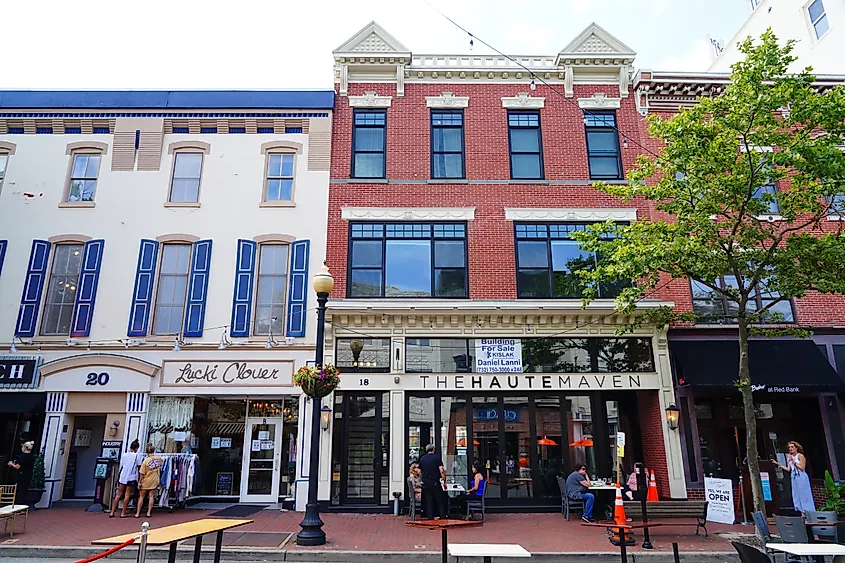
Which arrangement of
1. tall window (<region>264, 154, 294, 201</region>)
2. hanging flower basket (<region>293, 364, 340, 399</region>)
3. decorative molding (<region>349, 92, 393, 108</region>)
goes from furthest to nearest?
decorative molding (<region>349, 92, 393, 108</region>), tall window (<region>264, 154, 294, 201</region>), hanging flower basket (<region>293, 364, 340, 399</region>)

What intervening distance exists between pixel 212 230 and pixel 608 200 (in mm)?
11740

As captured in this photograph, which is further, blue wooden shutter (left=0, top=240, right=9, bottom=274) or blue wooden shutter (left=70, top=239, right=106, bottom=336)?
blue wooden shutter (left=0, top=240, right=9, bottom=274)

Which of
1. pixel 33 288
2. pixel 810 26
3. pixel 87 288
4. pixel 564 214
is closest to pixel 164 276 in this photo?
pixel 87 288

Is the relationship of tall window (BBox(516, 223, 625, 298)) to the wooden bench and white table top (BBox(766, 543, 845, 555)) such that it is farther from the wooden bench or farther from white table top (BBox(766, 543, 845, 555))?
white table top (BBox(766, 543, 845, 555))

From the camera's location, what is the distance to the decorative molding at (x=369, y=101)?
1702 centimetres

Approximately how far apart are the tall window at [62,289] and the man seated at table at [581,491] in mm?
14142

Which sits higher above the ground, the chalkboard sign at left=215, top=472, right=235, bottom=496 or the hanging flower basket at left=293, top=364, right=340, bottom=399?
the hanging flower basket at left=293, top=364, right=340, bottom=399

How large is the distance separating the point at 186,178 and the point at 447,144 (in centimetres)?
803

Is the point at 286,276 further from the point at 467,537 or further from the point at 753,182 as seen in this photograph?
the point at 753,182

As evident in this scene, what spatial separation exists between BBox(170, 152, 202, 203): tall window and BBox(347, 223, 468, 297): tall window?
505cm

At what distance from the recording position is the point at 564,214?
53.0 ft

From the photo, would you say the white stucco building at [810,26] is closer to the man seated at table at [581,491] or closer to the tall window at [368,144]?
the tall window at [368,144]

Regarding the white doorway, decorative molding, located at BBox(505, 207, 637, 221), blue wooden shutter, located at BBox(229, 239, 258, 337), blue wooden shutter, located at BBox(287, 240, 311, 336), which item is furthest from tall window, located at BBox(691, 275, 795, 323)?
blue wooden shutter, located at BBox(229, 239, 258, 337)

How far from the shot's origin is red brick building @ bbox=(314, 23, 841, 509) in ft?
47.8
